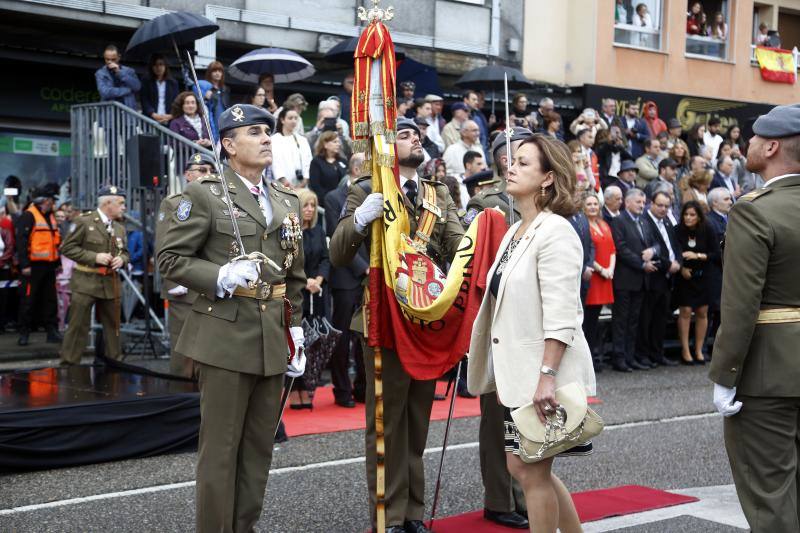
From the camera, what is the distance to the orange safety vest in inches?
578

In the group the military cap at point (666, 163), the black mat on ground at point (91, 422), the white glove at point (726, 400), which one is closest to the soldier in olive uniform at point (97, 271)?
the black mat on ground at point (91, 422)

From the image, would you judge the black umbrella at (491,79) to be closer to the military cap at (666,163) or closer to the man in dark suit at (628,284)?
the military cap at (666,163)

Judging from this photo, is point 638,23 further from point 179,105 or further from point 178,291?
point 178,291

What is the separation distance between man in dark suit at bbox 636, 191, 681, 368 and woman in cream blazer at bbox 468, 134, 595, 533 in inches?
369

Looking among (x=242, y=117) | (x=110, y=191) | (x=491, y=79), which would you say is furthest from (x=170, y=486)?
(x=491, y=79)

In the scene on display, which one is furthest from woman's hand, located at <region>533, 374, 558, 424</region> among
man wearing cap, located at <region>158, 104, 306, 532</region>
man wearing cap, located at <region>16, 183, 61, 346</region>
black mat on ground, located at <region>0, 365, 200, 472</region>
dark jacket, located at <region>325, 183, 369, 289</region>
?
man wearing cap, located at <region>16, 183, 61, 346</region>

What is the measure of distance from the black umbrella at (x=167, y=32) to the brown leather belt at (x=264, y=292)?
26.0 ft

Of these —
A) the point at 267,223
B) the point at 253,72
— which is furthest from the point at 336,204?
the point at 253,72

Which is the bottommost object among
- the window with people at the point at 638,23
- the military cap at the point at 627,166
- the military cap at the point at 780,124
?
the military cap at the point at 780,124

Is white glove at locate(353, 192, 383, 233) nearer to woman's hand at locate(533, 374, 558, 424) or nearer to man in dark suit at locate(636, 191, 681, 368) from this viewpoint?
woman's hand at locate(533, 374, 558, 424)

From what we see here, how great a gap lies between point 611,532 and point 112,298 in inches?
298

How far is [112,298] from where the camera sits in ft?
40.4

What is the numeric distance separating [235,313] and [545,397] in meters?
1.56

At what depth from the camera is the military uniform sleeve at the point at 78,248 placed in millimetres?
12117
